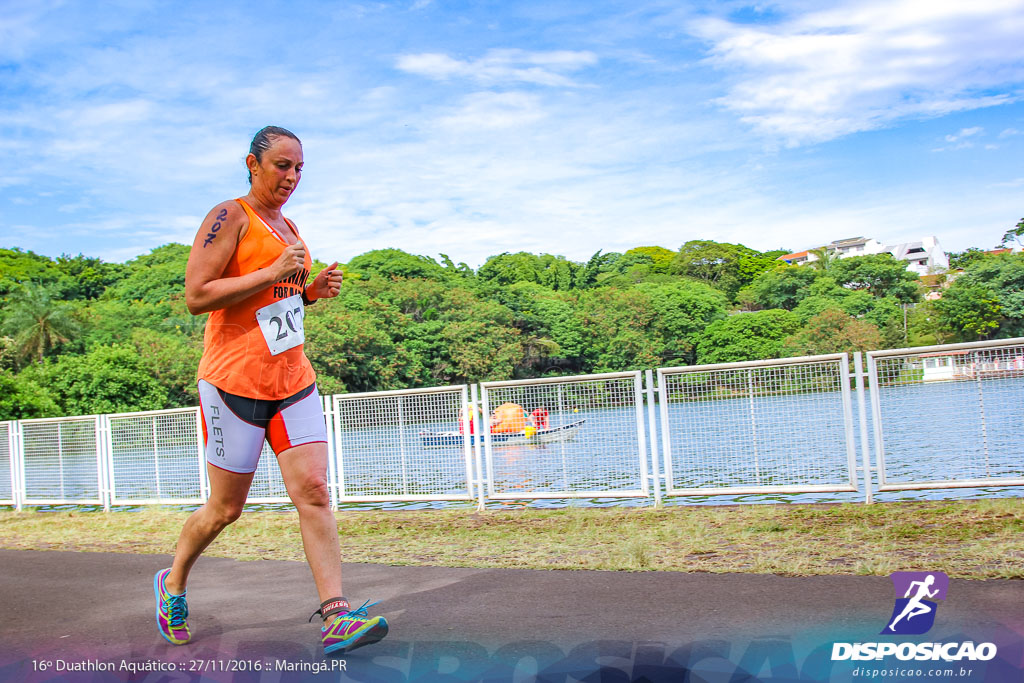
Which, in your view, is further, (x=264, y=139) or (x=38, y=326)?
(x=38, y=326)

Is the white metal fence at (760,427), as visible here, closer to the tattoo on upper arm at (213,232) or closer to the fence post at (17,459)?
the tattoo on upper arm at (213,232)

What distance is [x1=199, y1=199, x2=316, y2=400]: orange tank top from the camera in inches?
146

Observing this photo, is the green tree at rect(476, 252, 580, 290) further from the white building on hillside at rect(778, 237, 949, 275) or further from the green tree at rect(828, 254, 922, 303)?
the white building on hillside at rect(778, 237, 949, 275)

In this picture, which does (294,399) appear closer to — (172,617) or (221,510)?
(221,510)

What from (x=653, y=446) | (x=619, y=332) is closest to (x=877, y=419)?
(x=653, y=446)

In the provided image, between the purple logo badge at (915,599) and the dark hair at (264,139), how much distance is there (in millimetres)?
3215

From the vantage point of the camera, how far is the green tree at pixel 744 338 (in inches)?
3361

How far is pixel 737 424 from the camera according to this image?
849 cm

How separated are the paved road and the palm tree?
210 ft

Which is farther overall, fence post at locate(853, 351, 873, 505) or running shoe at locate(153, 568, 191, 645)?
fence post at locate(853, 351, 873, 505)

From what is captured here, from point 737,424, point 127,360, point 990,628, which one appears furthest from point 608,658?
point 127,360

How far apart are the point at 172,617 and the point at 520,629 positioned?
4.94 feet

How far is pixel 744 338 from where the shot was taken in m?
86.4

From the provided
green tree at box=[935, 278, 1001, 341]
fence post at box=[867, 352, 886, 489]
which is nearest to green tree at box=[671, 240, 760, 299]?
green tree at box=[935, 278, 1001, 341]
